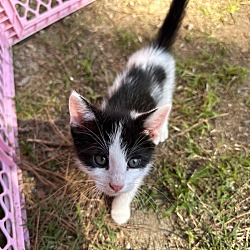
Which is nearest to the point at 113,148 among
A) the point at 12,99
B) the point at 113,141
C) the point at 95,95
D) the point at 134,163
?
the point at 113,141

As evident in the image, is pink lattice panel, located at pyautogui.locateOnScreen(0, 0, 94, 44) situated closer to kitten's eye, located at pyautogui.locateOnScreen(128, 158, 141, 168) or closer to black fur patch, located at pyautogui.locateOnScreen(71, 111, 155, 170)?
black fur patch, located at pyautogui.locateOnScreen(71, 111, 155, 170)

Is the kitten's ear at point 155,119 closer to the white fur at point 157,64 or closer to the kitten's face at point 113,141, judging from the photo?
the kitten's face at point 113,141

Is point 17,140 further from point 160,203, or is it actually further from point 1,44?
point 160,203

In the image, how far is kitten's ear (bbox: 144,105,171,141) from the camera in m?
1.75

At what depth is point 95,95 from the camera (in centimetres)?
271

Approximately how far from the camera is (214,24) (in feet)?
9.98

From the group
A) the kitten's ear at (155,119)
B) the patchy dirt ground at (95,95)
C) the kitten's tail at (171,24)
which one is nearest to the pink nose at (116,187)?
the kitten's ear at (155,119)

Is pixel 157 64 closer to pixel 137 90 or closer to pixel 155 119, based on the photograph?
pixel 137 90

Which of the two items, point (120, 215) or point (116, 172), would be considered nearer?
point (116, 172)

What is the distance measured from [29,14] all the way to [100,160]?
1599 millimetres

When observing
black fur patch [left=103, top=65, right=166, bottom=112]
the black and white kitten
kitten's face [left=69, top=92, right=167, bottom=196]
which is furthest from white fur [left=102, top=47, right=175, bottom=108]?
kitten's face [left=69, top=92, right=167, bottom=196]

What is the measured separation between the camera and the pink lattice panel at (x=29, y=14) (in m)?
2.72

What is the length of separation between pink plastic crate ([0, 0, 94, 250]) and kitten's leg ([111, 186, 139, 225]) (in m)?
0.51

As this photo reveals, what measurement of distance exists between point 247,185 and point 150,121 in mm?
978
